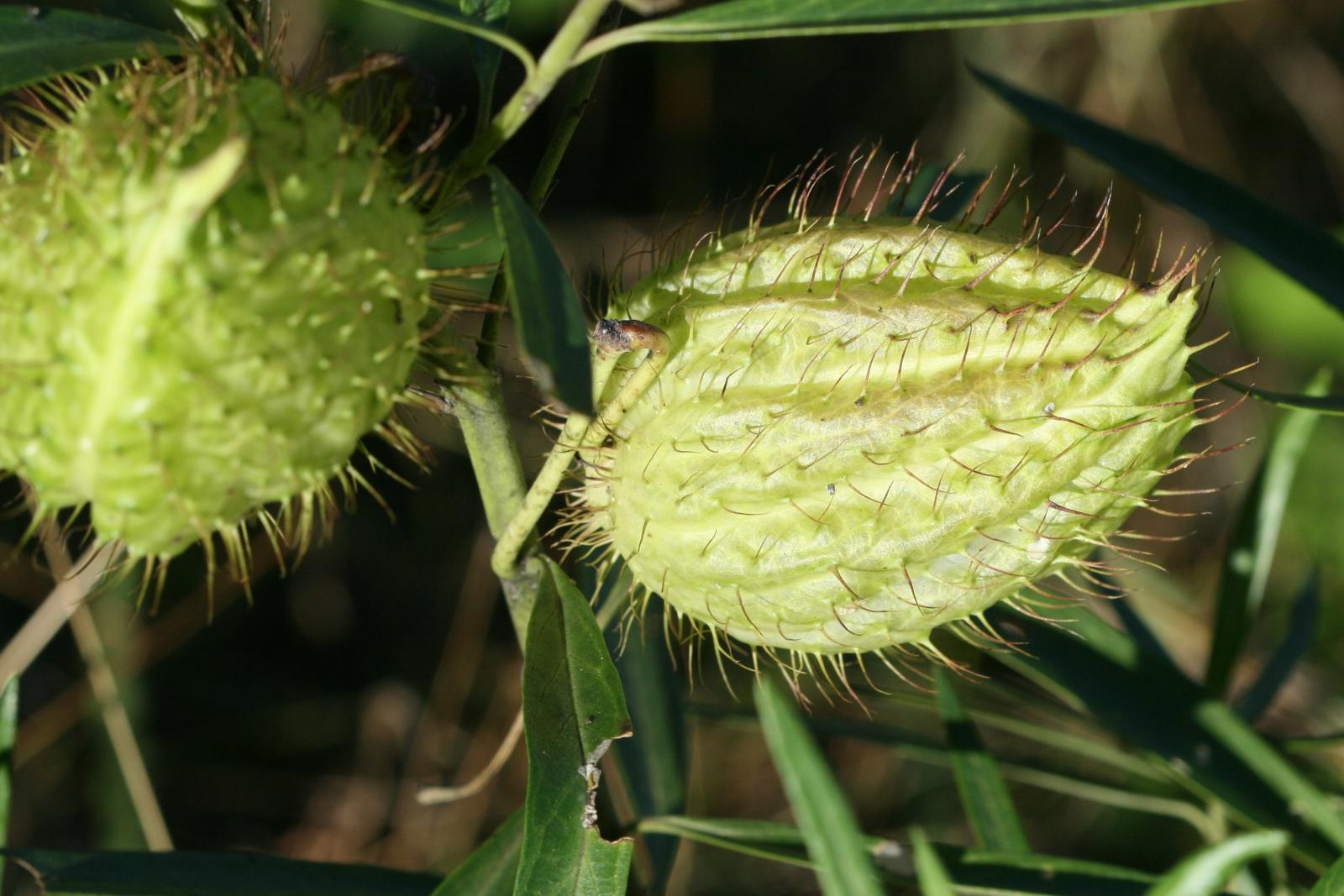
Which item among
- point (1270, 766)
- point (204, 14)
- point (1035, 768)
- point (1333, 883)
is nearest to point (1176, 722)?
point (1270, 766)

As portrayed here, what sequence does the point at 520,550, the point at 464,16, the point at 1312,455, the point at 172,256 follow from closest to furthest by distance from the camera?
the point at 172,256 < the point at 464,16 < the point at 520,550 < the point at 1312,455

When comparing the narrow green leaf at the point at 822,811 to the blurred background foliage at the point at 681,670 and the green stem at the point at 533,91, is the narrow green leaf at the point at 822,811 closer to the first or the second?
the green stem at the point at 533,91

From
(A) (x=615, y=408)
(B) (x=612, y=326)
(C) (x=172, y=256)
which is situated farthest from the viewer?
(A) (x=615, y=408)

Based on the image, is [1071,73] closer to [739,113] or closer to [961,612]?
[739,113]

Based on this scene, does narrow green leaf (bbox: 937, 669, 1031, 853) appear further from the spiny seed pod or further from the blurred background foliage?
the spiny seed pod

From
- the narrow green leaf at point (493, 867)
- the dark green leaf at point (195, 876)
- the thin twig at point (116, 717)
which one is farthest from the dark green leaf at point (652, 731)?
the thin twig at point (116, 717)

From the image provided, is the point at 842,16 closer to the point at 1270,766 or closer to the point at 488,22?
the point at 488,22

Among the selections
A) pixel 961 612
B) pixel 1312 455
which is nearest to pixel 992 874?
pixel 961 612
